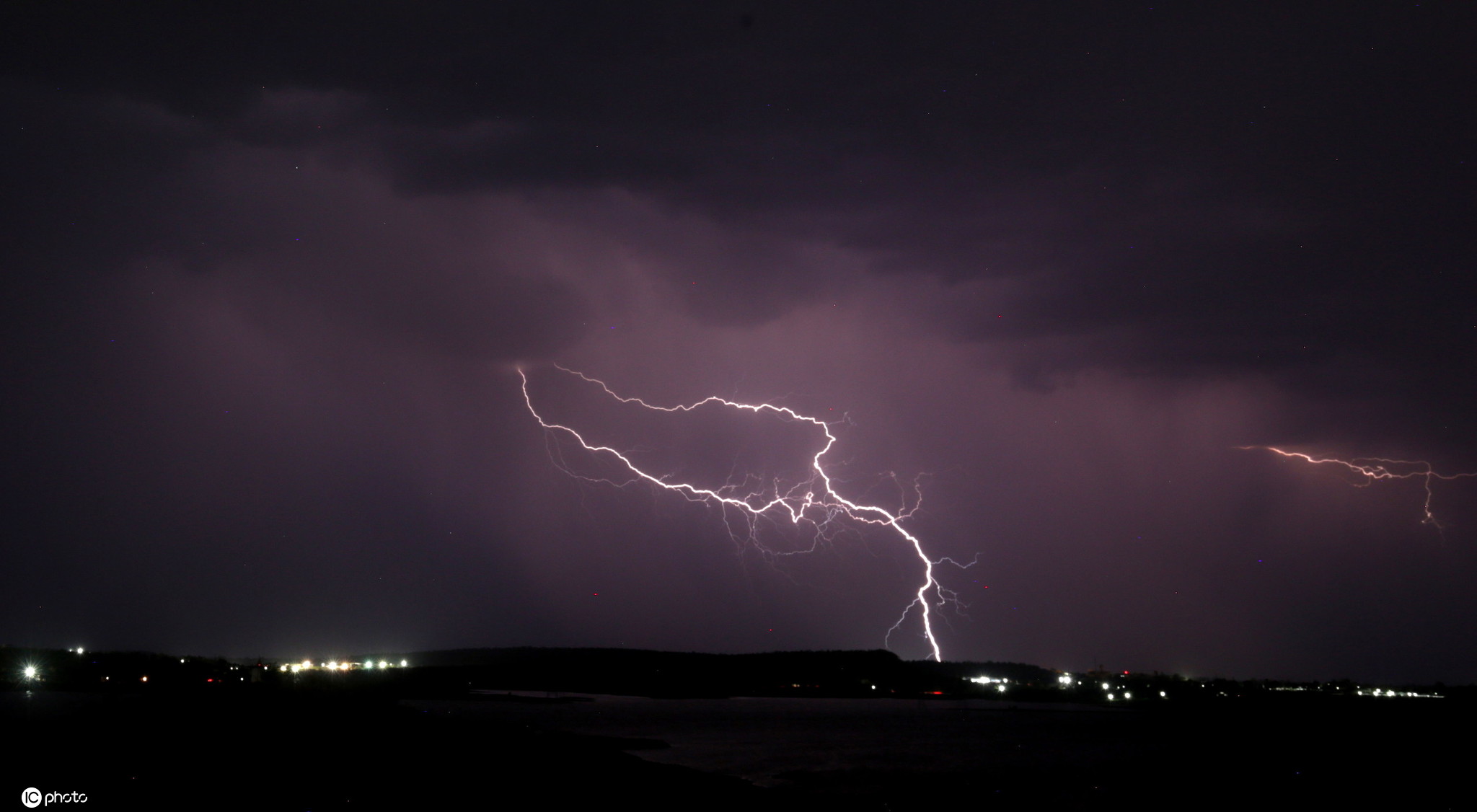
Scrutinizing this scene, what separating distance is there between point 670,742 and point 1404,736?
45.2m

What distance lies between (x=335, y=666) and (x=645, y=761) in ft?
377

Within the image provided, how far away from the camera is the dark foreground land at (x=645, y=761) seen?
20125mm

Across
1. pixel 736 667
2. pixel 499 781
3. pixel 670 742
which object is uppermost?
pixel 499 781

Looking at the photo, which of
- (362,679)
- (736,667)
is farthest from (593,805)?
(736,667)

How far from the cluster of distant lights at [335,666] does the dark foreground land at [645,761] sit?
45.1m

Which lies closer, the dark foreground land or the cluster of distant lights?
the dark foreground land

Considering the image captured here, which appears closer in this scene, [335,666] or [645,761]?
[645,761]

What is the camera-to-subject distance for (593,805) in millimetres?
19797

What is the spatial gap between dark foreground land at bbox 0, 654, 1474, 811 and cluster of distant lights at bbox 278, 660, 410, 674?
45.1 m

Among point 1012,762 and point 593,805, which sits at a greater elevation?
point 593,805

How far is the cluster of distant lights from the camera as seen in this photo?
109 metres

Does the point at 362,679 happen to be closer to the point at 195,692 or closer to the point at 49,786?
the point at 195,692

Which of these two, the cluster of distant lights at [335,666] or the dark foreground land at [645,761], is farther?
the cluster of distant lights at [335,666]

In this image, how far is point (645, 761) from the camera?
1246 inches
